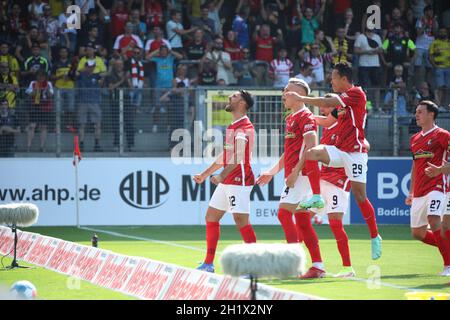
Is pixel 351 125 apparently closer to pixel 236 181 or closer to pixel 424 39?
pixel 236 181

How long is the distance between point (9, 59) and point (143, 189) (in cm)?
471

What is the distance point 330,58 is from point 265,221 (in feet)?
16.1

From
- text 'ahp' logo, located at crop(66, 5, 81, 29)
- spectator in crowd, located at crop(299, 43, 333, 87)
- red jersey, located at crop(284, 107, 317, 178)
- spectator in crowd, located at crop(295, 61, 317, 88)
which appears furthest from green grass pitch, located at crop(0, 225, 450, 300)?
text 'ahp' logo, located at crop(66, 5, 81, 29)

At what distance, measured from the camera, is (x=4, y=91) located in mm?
20469

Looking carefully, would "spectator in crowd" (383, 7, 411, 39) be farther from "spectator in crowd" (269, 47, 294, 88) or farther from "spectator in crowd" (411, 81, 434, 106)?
"spectator in crowd" (269, 47, 294, 88)

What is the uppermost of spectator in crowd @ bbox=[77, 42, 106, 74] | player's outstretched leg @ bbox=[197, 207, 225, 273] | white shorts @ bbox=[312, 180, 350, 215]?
spectator in crowd @ bbox=[77, 42, 106, 74]

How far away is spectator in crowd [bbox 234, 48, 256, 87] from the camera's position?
2306 centimetres

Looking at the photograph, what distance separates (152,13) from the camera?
80.0 ft

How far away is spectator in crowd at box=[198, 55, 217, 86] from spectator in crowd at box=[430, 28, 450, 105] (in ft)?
18.7

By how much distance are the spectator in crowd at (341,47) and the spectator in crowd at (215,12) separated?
3.19 m

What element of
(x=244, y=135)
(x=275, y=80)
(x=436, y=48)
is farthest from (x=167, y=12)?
(x=244, y=135)

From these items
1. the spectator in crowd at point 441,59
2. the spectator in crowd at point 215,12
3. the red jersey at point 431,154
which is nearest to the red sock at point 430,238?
the red jersey at point 431,154

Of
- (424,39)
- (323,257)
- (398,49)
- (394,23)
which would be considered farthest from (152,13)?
(323,257)

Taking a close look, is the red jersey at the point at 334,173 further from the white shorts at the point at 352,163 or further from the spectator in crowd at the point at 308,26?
the spectator in crowd at the point at 308,26
